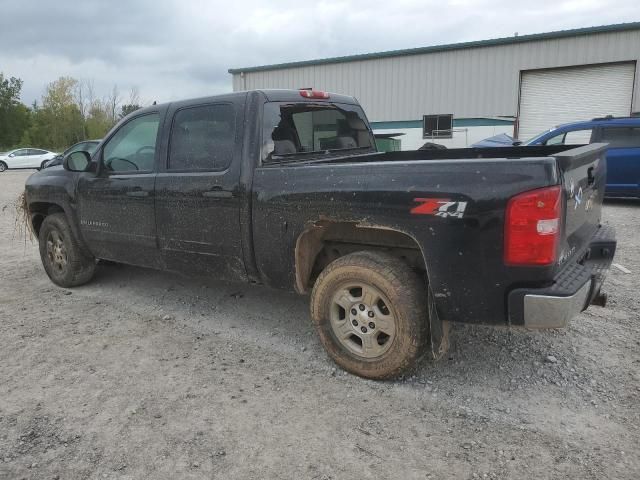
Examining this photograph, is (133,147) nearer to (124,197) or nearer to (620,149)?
(124,197)

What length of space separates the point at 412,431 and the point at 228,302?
260 cm

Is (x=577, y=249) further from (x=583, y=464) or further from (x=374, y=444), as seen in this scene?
(x=374, y=444)

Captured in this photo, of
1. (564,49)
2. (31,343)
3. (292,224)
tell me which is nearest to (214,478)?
(292,224)

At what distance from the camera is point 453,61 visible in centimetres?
2036

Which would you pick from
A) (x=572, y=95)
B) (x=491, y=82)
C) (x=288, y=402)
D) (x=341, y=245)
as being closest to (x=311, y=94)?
(x=341, y=245)

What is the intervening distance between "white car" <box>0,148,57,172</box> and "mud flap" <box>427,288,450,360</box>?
3310 cm

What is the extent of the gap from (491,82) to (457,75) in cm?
140

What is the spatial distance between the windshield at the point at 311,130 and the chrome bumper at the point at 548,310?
6.59ft

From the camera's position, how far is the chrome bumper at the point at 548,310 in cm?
263

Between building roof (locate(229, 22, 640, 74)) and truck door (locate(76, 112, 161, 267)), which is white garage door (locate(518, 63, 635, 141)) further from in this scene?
truck door (locate(76, 112, 161, 267))

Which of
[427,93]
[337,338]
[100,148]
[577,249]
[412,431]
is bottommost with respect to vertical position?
[412,431]

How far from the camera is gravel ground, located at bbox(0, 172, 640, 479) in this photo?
253 cm

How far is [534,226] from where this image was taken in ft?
8.48

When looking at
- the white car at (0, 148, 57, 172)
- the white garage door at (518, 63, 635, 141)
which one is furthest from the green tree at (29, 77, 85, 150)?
the white garage door at (518, 63, 635, 141)
